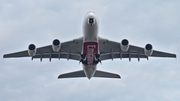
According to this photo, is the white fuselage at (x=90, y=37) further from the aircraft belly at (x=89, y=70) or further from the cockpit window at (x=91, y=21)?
the aircraft belly at (x=89, y=70)

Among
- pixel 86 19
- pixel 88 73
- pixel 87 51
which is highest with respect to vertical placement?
pixel 86 19

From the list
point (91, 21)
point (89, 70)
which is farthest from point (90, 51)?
point (89, 70)

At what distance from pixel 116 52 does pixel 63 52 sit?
19.3 ft

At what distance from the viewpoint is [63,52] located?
40.1m

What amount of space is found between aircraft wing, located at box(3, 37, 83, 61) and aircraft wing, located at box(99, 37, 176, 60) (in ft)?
8.15

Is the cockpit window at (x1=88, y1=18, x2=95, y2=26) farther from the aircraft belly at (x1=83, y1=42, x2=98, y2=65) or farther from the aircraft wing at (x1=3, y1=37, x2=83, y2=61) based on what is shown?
the aircraft wing at (x1=3, y1=37, x2=83, y2=61)

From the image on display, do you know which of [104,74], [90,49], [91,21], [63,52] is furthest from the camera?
[104,74]

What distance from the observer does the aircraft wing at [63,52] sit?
123 feet

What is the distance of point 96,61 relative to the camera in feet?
119

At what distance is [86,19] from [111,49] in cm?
684

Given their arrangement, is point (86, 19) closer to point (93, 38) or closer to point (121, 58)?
point (93, 38)

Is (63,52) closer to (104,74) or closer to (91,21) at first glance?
(104,74)

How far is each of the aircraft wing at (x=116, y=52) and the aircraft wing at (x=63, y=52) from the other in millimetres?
2483

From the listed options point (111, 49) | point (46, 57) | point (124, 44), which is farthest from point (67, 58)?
point (124, 44)
